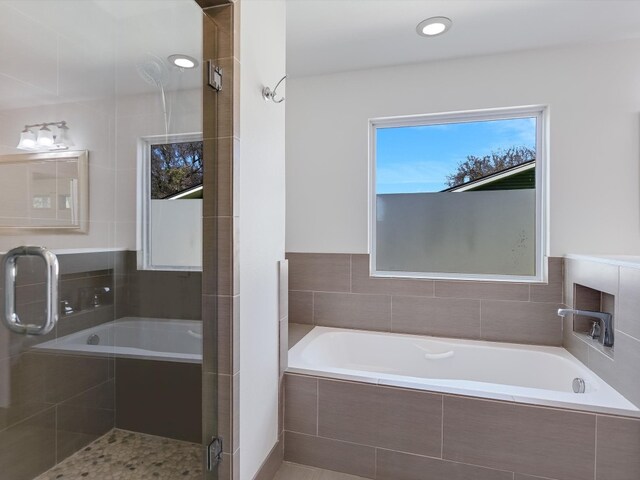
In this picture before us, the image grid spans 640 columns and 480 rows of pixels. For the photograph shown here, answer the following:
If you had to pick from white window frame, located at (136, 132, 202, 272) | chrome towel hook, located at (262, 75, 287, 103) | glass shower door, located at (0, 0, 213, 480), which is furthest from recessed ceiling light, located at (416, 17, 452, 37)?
white window frame, located at (136, 132, 202, 272)

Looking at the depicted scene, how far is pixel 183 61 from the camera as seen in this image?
5.00ft

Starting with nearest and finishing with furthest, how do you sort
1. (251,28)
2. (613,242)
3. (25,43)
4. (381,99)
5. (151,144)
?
(25,43)
(251,28)
(151,144)
(613,242)
(381,99)

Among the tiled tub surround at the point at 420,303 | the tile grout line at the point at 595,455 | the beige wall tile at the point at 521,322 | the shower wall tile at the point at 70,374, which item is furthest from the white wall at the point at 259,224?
the beige wall tile at the point at 521,322

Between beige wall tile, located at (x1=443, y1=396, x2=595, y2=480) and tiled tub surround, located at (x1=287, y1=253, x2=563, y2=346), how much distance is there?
3.08ft

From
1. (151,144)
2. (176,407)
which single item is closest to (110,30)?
(151,144)

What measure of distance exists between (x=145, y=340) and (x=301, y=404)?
2.86 ft

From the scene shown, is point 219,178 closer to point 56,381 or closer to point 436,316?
point 56,381

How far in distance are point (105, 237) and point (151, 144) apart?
→ 0.47 metres

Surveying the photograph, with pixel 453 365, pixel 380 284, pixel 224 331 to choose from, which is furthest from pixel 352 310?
pixel 224 331

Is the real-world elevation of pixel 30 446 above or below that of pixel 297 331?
below

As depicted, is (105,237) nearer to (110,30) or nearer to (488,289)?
(110,30)

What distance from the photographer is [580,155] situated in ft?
7.68

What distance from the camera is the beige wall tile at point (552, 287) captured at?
7.79 feet

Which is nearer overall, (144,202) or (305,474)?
(144,202)
